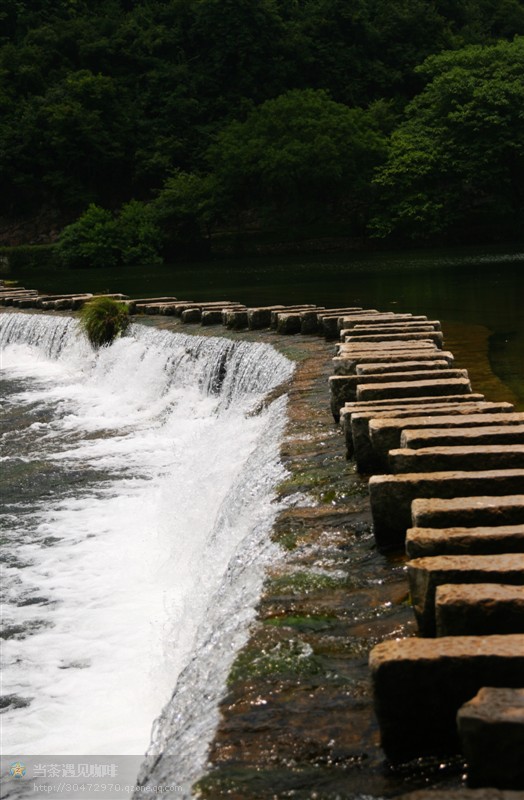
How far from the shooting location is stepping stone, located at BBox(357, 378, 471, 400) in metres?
5.67

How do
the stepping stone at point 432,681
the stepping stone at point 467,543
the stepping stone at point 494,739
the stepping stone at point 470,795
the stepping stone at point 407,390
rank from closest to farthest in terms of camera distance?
1. the stepping stone at point 470,795
2. the stepping stone at point 494,739
3. the stepping stone at point 432,681
4. the stepping stone at point 467,543
5. the stepping stone at point 407,390

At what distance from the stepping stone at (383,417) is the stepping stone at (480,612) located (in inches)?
80.7

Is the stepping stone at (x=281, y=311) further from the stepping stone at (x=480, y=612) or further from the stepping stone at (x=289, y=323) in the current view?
the stepping stone at (x=480, y=612)

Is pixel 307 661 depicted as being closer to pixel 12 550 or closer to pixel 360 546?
pixel 360 546

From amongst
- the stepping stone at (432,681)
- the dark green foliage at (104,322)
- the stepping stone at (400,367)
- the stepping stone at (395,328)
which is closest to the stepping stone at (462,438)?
the stepping stone at (432,681)

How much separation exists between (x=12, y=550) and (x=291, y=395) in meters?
2.72

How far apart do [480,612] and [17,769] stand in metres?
2.54

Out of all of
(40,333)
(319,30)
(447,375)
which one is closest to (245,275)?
(40,333)

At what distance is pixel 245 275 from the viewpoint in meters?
27.6

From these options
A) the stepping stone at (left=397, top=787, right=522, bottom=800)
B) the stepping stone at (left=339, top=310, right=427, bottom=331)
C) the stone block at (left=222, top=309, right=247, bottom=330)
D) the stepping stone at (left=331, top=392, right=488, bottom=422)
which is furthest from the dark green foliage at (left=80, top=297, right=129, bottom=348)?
the stepping stone at (left=397, top=787, right=522, bottom=800)

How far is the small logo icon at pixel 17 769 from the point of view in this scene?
13.5 feet

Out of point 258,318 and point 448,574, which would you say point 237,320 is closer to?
point 258,318

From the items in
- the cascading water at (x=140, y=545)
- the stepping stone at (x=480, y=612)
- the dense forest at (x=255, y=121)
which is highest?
the dense forest at (x=255, y=121)

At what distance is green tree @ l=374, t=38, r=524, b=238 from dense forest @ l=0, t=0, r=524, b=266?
0.09 metres
